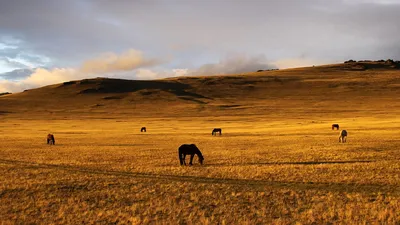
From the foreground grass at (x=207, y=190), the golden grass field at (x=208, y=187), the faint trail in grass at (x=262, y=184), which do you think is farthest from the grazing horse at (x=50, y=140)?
the faint trail in grass at (x=262, y=184)

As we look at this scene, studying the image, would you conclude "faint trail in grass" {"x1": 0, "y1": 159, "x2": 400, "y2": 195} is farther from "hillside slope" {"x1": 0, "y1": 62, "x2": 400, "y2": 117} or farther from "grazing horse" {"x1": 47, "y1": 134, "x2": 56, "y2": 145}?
"hillside slope" {"x1": 0, "y1": 62, "x2": 400, "y2": 117}

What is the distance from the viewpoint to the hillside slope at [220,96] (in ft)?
380

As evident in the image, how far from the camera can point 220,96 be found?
14925cm

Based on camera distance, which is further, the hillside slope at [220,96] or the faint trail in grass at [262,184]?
the hillside slope at [220,96]

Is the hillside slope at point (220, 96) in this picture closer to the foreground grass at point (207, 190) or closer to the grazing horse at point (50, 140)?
the grazing horse at point (50, 140)

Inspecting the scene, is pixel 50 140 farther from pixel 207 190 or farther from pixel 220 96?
pixel 220 96

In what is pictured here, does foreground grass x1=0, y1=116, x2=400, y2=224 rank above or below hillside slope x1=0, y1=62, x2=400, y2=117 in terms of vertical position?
below

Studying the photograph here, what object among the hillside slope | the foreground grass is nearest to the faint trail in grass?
the foreground grass

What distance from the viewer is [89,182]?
16.7m

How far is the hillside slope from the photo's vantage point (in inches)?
4562

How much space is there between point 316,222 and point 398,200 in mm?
4256

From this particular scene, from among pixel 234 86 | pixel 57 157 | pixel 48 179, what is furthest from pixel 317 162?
pixel 234 86

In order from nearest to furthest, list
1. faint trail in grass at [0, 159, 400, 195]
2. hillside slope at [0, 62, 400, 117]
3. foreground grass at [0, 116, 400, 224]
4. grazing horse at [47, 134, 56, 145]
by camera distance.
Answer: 1. foreground grass at [0, 116, 400, 224]
2. faint trail in grass at [0, 159, 400, 195]
3. grazing horse at [47, 134, 56, 145]
4. hillside slope at [0, 62, 400, 117]

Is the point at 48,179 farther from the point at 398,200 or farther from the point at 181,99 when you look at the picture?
the point at 181,99
